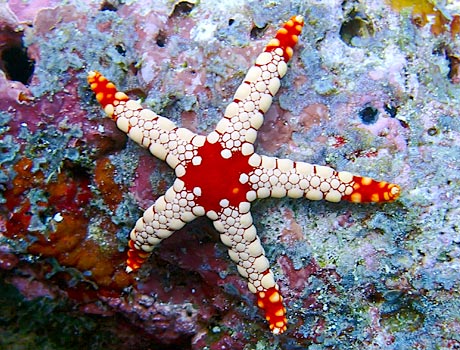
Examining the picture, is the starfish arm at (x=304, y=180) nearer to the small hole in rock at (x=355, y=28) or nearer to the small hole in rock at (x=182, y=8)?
the small hole in rock at (x=355, y=28)

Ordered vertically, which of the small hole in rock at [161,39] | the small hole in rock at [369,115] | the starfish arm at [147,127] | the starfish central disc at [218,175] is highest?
the small hole in rock at [161,39]

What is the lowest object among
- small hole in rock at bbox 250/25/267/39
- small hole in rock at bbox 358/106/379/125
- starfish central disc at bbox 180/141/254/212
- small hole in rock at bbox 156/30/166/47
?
starfish central disc at bbox 180/141/254/212

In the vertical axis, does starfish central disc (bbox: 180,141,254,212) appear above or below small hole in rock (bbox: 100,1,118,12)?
below

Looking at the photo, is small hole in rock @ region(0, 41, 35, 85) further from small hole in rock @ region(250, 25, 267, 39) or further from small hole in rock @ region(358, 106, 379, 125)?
small hole in rock @ region(358, 106, 379, 125)

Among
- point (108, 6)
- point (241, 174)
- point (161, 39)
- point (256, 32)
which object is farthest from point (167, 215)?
point (108, 6)

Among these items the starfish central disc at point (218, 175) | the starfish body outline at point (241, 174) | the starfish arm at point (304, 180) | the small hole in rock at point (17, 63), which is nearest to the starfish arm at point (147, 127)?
the starfish body outline at point (241, 174)

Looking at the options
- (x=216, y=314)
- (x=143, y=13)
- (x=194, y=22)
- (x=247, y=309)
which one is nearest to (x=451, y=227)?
(x=247, y=309)

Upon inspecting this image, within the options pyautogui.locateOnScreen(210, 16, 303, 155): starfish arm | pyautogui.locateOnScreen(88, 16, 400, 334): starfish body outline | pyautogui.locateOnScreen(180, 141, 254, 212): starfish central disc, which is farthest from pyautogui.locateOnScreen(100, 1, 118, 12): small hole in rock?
pyautogui.locateOnScreen(180, 141, 254, 212): starfish central disc
